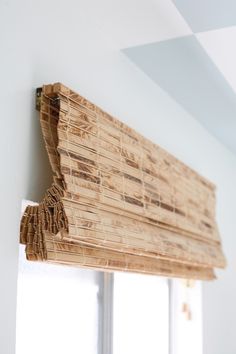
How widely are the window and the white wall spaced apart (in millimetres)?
270

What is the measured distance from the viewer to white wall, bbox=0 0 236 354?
1.26m

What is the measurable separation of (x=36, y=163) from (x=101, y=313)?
30.6 inches

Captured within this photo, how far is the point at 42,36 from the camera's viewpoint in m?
1.44

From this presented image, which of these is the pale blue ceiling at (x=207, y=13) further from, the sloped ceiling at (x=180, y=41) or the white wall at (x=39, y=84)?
the white wall at (x=39, y=84)

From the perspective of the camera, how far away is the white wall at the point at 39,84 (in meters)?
1.26

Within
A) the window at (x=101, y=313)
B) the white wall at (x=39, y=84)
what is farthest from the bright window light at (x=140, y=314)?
the white wall at (x=39, y=84)

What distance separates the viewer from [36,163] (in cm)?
138

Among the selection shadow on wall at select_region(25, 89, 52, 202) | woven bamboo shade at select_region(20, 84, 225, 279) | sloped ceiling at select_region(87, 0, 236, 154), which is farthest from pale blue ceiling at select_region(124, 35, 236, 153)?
shadow on wall at select_region(25, 89, 52, 202)

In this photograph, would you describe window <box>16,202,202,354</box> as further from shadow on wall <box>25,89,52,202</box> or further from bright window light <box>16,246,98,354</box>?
shadow on wall <box>25,89,52,202</box>

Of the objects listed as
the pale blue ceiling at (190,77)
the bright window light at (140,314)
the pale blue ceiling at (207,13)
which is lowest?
the bright window light at (140,314)

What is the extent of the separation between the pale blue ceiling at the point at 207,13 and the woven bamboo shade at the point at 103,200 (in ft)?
1.28

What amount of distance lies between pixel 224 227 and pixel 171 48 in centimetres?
135

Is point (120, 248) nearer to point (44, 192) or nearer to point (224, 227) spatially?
point (44, 192)

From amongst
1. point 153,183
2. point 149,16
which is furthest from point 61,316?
point 149,16
